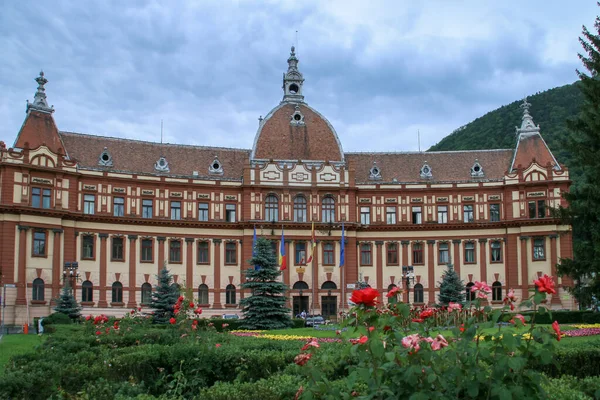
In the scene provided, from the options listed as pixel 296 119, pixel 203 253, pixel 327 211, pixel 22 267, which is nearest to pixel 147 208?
pixel 203 253

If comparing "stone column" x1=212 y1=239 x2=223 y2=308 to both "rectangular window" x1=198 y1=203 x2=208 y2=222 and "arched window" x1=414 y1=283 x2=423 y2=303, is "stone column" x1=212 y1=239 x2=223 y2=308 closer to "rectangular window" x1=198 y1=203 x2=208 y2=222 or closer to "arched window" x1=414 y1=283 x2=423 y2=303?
"rectangular window" x1=198 y1=203 x2=208 y2=222

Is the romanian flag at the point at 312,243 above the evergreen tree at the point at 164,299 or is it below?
above

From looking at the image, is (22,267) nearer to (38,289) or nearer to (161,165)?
(38,289)

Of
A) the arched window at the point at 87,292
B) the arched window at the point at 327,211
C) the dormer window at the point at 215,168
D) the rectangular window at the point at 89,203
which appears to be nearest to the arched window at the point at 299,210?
the arched window at the point at 327,211

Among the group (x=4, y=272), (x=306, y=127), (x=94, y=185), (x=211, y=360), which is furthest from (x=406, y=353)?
(x=306, y=127)

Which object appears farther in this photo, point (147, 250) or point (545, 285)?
point (147, 250)

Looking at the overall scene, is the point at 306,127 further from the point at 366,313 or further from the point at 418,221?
the point at 366,313

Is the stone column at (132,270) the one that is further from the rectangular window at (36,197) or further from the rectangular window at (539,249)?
the rectangular window at (539,249)

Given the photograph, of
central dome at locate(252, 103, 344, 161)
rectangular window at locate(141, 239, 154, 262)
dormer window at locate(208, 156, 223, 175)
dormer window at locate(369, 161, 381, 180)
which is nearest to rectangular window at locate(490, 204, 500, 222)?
dormer window at locate(369, 161, 381, 180)

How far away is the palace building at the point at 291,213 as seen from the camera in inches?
2291

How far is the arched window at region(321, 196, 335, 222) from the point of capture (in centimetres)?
6366

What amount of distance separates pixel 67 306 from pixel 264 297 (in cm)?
1481

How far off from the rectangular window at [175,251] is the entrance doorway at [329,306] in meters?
13.0

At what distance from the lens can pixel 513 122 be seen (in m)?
95.8
